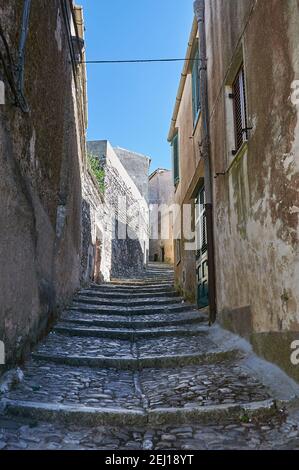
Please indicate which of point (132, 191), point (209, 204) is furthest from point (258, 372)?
point (132, 191)

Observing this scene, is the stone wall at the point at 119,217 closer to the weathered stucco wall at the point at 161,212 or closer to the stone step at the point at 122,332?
the stone step at the point at 122,332

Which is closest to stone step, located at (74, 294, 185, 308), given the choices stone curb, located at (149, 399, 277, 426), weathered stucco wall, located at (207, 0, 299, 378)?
weathered stucco wall, located at (207, 0, 299, 378)

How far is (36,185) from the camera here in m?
4.26

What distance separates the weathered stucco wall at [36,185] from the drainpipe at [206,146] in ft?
6.96

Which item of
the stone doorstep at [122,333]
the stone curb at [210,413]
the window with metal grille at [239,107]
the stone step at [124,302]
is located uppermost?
the window with metal grille at [239,107]

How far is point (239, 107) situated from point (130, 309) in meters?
3.72

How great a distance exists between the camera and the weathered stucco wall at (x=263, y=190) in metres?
3.10

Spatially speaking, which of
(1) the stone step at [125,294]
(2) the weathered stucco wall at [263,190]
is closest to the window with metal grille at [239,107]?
(2) the weathered stucco wall at [263,190]

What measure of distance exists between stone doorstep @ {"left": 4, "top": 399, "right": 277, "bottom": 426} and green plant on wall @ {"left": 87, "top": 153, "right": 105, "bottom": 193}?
33.1 ft

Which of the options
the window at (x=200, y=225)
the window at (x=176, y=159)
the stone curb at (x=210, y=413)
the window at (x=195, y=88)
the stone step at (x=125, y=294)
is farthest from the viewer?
the window at (x=176, y=159)

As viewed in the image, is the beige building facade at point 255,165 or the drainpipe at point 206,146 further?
the drainpipe at point 206,146

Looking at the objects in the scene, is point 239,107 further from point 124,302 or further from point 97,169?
point 97,169

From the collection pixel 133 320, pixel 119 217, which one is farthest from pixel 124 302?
pixel 119 217

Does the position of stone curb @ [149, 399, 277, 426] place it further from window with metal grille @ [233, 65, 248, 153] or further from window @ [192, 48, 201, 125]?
window @ [192, 48, 201, 125]
